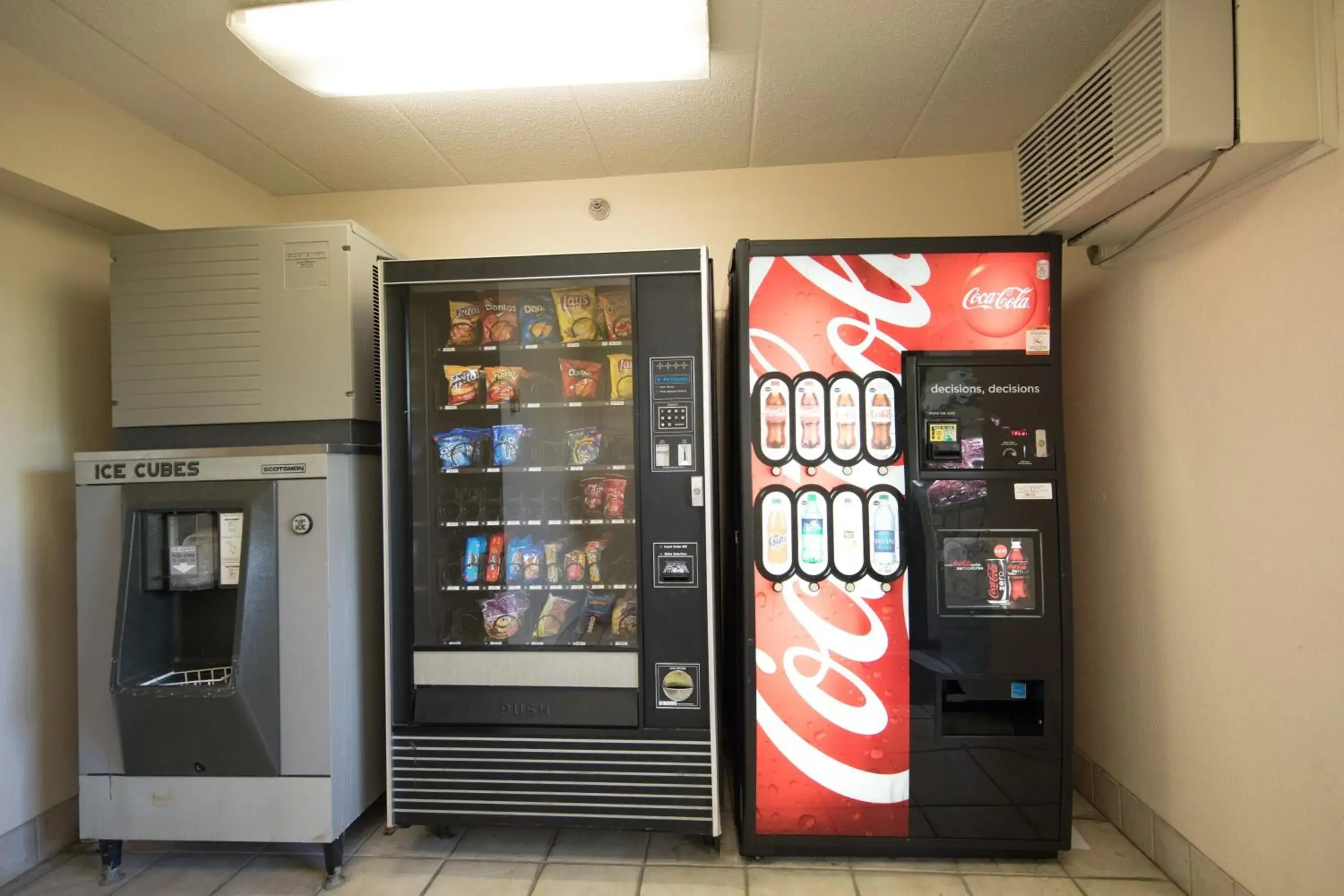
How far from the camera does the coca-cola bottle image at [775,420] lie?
75.5 inches

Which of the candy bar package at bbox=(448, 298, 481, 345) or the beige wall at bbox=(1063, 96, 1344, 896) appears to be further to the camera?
the candy bar package at bbox=(448, 298, 481, 345)

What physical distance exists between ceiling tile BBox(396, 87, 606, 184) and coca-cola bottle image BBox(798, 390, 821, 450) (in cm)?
128

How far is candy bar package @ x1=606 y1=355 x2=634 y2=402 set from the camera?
209 centimetres

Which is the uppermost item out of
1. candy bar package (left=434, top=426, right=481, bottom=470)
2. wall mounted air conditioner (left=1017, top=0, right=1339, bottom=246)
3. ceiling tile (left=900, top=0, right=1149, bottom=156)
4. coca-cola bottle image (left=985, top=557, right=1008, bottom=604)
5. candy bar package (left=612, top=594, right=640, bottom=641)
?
ceiling tile (left=900, top=0, right=1149, bottom=156)

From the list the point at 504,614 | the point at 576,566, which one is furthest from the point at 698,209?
the point at 504,614

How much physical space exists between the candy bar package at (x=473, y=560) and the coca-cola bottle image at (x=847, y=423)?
1.23 meters

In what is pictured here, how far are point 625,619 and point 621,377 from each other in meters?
0.81

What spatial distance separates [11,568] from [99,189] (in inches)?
48.7

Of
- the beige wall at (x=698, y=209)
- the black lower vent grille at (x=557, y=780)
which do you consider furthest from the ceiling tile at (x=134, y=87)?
the black lower vent grille at (x=557, y=780)

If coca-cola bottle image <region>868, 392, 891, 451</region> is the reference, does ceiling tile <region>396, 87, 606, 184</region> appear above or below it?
above

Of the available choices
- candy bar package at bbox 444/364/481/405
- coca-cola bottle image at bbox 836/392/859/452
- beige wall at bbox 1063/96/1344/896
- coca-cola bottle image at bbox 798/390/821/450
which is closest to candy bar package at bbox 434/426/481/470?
candy bar package at bbox 444/364/481/405

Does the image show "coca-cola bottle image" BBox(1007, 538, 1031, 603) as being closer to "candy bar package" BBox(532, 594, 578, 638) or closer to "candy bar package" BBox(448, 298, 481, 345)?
"candy bar package" BBox(532, 594, 578, 638)

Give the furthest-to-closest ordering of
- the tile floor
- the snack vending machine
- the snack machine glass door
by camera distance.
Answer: the snack machine glass door → the snack vending machine → the tile floor

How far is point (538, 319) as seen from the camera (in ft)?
7.13
